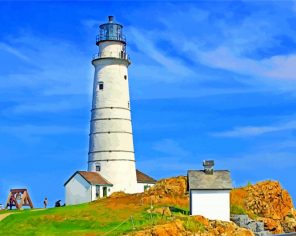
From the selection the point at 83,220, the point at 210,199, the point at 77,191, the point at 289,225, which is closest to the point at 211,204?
the point at 210,199

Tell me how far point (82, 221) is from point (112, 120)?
15.1 metres

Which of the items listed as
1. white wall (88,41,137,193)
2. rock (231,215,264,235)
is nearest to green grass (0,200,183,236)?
rock (231,215,264,235)

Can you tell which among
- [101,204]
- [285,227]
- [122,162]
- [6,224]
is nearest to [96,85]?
[122,162]

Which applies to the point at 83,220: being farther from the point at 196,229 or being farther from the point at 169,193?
the point at 169,193

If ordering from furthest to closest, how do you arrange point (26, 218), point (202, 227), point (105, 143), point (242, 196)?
point (105, 143) < point (242, 196) < point (26, 218) < point (202, 227)

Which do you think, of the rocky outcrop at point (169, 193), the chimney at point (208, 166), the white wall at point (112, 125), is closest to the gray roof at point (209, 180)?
the chimney at point (208, 166)

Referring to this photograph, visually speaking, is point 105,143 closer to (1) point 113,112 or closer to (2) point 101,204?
(1) point 113,112

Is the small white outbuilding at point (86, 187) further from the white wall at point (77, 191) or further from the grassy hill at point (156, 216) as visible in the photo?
the grassy hill at point (156, 216)

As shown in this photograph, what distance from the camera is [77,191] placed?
52938 millimetres

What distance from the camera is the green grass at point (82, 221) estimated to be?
37.0 m

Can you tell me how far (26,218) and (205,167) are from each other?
43.5 feet

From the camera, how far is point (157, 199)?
44906 millimetres

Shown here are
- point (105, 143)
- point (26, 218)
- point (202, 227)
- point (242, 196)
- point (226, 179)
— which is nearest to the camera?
point (202, 227)

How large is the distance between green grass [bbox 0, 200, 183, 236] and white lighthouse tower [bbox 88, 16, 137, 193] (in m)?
8.26
